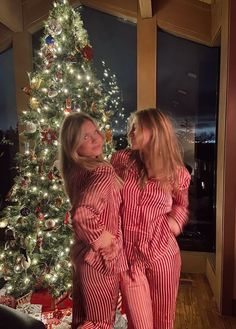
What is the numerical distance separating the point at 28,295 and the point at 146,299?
168 cm

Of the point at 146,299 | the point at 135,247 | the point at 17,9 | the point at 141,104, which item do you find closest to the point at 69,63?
the point at 141,104

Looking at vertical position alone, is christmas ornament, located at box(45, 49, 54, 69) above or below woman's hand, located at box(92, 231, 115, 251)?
above

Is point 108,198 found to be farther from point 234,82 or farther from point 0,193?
point 0,193

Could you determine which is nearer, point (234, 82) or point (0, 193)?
point (234, 82)

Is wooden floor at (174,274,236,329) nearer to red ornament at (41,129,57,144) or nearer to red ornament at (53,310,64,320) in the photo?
red ornament at (53,310,64,320)

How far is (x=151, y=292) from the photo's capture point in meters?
1.69

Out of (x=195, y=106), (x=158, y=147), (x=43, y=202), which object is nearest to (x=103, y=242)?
(x=158, y=147)

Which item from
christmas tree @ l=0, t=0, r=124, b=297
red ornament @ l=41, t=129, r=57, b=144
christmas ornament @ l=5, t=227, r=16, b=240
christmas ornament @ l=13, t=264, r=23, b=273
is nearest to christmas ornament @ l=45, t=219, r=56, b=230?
christmas tree @ l=0, t=0, r=124, b=297

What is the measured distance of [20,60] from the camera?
3793 millimetres

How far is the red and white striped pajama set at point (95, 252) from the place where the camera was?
4.83ft

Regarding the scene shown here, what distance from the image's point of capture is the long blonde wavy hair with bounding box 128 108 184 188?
1.64m

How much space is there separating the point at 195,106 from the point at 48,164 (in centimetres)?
187

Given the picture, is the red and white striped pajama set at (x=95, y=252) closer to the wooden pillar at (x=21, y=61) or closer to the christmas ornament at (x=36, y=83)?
the christmas ornament at (x=36, y=83)

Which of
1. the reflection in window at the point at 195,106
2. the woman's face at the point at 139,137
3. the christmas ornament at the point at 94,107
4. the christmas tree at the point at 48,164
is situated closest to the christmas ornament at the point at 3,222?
the christmas tree at the point at 48,164
